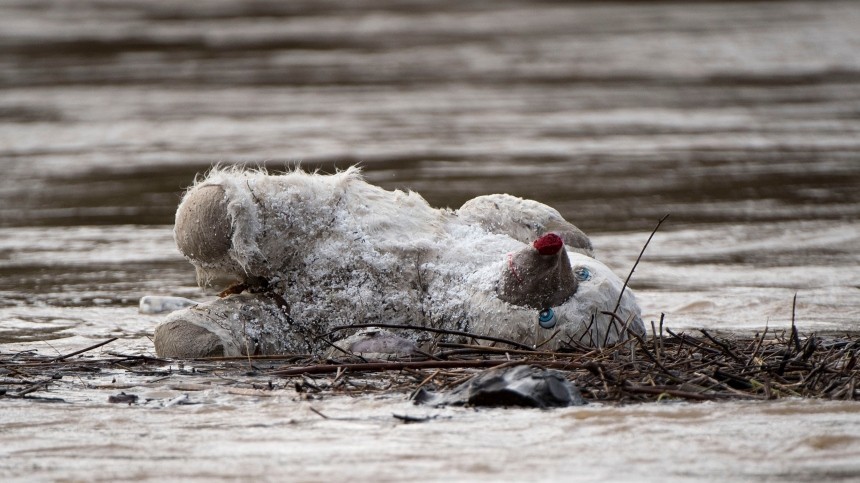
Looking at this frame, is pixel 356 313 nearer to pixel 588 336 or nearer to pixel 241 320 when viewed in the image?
pixel 241 320

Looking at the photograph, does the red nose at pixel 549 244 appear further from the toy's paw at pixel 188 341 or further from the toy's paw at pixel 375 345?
the toy's paw at pixel 188 341

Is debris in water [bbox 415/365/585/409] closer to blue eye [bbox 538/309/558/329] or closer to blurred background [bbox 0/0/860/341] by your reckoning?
blue eye [bbox 538/309/558/329]

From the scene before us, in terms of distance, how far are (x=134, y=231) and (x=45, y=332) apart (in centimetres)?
365

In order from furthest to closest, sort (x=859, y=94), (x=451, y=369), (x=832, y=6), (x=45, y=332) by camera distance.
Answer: (x=832, y=6) → (x=859, y=94) → (x=45, y=332) → (x=451, y=369)

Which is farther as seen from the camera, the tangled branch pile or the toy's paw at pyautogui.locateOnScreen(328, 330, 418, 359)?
the toy's paw at pyautogui.locateOnScreen(328, 330, 418, 359)

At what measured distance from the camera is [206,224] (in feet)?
22.2

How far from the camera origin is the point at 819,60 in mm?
21062

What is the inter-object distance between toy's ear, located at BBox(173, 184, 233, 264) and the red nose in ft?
5.10

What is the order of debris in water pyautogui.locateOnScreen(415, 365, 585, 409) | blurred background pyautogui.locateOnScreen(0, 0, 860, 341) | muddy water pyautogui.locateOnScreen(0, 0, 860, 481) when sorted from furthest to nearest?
blurred background pyautogui.locateOnScreen(0, 0, 860, 341), debris in water pyautogui.locateOnScreen(415, 365, 585, 409), muddy water pyautogui.locateOnScreen(0, 0, 860, 481)

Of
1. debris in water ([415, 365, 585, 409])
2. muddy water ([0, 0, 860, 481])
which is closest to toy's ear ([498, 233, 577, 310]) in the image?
debris in water ([415, 365, 585, 409])

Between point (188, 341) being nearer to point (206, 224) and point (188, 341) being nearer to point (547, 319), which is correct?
point (206, 224)

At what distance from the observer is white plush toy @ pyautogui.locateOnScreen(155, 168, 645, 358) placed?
6.62m

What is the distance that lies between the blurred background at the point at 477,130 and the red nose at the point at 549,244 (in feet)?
6.79

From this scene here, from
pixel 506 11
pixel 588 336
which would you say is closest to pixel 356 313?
pixel 588 336
